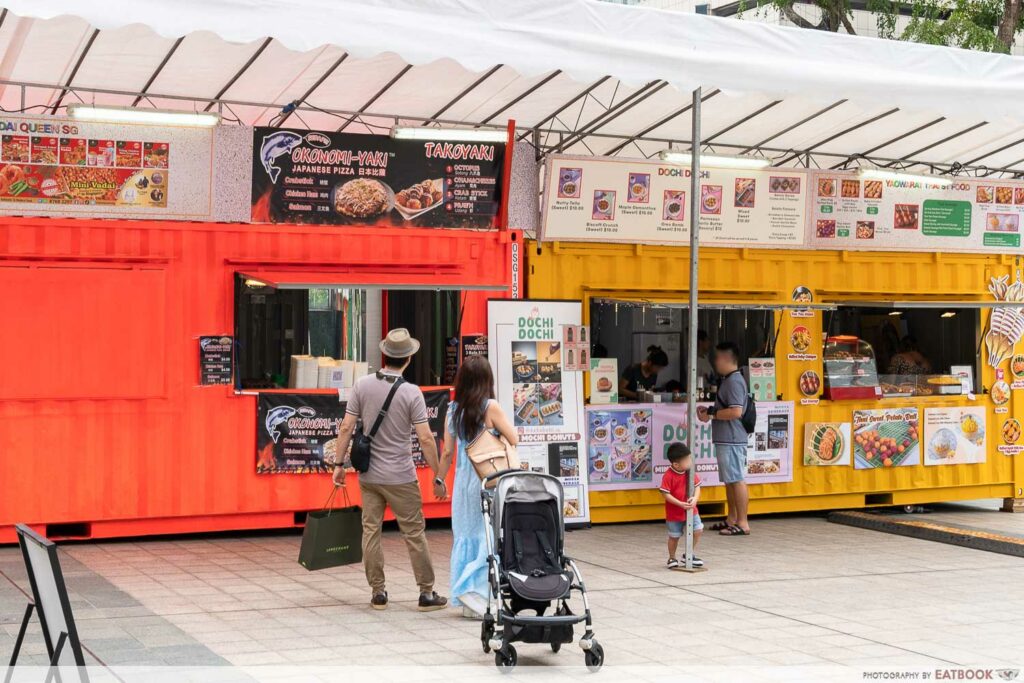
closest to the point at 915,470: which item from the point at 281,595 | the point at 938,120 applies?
the point at 938,120

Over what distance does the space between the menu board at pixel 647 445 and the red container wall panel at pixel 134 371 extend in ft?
6.92

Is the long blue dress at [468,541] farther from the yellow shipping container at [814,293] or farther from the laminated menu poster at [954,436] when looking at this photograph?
the laminated menu poster at [954,436]

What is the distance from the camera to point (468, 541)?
26.8ft

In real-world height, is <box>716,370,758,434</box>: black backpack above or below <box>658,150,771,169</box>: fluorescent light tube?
below

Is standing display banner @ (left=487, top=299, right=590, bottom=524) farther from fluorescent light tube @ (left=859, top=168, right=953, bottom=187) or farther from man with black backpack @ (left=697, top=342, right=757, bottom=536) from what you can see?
fluorescent light tube @ (left=859, top=168, right=953, bottom=187)

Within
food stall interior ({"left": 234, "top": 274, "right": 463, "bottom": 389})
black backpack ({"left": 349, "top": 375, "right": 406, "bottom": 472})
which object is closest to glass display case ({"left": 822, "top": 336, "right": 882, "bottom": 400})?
food stall interior ({"left": 234, "top": 274, "right": 463, "bottom": 389})

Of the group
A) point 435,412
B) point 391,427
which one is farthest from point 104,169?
point 391,427

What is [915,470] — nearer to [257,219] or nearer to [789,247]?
[789,247]

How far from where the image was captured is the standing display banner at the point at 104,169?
10.5 m

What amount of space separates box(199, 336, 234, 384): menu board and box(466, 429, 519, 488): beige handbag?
3.80 m

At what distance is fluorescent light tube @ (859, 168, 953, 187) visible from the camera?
13.4m

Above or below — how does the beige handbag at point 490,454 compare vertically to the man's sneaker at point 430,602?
above

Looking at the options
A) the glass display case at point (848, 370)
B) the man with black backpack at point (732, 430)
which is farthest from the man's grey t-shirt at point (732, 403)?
the glass display case at point (848, 370)

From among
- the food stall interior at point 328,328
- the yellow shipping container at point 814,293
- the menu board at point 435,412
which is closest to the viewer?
the food stall interior at point 328,328
